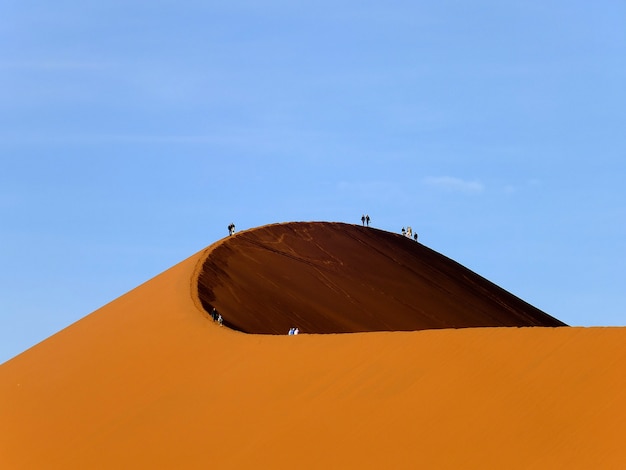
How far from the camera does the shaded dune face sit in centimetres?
3450

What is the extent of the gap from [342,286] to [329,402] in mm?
19326

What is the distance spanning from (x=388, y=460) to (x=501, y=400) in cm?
188

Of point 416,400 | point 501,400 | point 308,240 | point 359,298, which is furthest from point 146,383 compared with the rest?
point 308,240

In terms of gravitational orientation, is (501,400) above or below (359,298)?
below

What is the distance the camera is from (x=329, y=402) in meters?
21.0

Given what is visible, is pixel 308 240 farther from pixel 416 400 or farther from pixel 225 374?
pixel 416 400

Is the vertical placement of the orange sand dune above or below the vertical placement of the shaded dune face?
below

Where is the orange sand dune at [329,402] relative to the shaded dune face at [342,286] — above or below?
below

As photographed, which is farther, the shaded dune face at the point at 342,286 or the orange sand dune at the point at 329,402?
the shaded dune face at the point at 342,286

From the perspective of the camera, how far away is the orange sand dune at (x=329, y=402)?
1786 centimetres

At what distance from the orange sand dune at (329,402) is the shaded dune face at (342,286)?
498 centimetres

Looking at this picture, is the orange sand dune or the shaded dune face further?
the shaded dune face

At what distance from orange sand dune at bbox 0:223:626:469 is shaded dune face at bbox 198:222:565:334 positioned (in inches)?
196

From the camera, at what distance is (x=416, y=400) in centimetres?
1980
